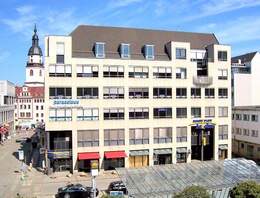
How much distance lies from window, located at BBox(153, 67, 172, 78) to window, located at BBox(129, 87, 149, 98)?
3.14 m

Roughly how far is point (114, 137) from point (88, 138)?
171 inches

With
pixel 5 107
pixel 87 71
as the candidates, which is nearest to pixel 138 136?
pixel 87 71

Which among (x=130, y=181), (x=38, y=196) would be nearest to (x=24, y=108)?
(x=38, y=196)

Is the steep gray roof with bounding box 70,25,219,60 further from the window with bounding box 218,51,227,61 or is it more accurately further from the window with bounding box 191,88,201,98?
the window with bounding box 191,88,201,98

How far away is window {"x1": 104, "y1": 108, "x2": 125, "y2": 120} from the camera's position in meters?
58.7

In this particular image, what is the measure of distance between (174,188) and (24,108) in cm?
12670

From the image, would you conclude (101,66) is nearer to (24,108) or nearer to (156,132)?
(156,132)

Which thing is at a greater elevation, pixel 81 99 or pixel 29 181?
pixel 81 99

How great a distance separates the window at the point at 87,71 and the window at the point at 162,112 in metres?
12.1

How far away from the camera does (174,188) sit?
33.1m

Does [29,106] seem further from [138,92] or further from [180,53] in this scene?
[180,53]

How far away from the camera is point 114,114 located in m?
59.2

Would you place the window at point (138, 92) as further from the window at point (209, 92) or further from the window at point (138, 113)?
the window at point (209, 92)

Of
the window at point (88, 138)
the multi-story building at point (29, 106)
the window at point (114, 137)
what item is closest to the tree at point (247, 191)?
the window at point (114, 137)
